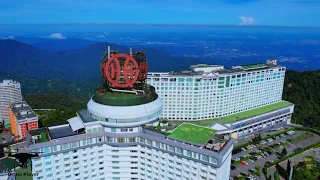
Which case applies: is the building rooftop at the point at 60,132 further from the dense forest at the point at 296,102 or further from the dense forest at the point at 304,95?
the dense forest at the point at 304,95

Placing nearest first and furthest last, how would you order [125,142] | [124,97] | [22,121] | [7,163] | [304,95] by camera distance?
[124,97] < [125,142] < [7,163] < [22,121] < [304,95]

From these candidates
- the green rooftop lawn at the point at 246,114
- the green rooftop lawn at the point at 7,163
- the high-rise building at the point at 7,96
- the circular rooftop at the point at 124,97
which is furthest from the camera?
the high-rise building at the point at 7,96

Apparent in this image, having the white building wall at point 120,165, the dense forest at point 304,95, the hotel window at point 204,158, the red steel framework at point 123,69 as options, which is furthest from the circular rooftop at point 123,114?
the dense forest at point 304,95

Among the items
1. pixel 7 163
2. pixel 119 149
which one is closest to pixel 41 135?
pixel 119 149

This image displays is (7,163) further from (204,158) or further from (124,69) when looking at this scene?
(204,158)

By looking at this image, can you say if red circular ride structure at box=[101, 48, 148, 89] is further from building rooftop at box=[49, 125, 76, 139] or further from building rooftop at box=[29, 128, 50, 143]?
building rooftop at box=[29, 128, 50, 143]

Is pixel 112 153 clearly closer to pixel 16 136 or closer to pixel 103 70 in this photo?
pixel 103 70
